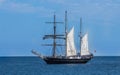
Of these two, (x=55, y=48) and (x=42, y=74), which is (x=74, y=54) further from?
(x=42, y=74)

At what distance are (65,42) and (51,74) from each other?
143 feet

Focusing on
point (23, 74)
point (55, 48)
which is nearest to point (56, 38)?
point (55, 48)

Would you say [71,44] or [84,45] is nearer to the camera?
[71,44]

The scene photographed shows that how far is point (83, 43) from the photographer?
5728 inches

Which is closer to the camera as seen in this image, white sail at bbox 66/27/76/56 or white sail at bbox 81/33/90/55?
white sail at bbox 66/27/76/56

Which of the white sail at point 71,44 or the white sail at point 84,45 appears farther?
the white sail at point 84,45

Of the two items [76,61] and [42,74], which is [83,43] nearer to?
[76,61]

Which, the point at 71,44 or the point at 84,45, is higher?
the point at 71,44

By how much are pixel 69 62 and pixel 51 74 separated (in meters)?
40.3

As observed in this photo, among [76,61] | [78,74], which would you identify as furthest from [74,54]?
[78,74]

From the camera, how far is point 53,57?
140125 millimetres

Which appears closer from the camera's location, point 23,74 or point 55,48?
point 23,74

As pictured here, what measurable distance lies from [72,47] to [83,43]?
4198 mm

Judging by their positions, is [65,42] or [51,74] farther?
[65,42]
